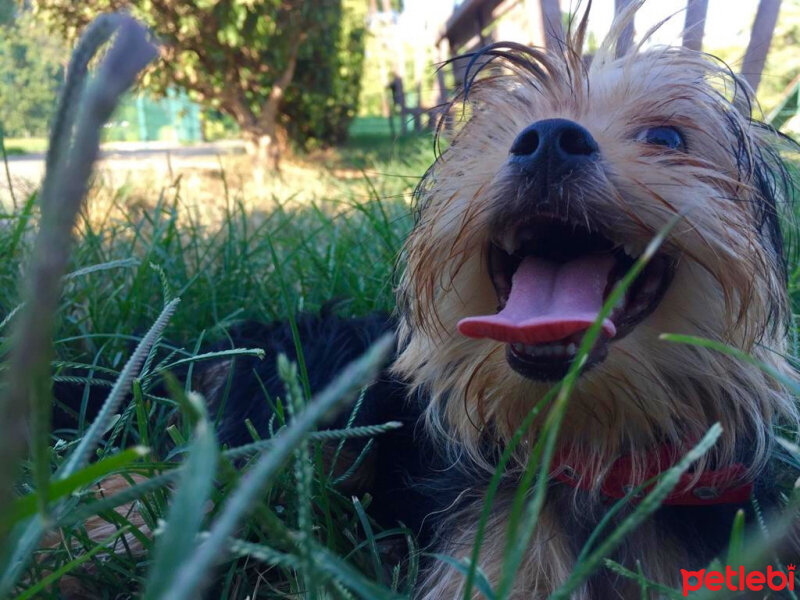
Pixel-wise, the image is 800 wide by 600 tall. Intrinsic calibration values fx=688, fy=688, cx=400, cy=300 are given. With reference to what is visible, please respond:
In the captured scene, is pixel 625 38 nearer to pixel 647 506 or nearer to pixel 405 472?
pixel 405 472

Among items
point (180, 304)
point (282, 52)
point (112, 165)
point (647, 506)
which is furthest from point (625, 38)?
point (282, 52)

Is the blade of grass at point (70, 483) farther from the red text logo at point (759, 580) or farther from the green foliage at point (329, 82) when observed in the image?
the green foliage at point (329, 82)

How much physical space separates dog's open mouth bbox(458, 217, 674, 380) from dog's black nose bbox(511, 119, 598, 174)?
14 cm

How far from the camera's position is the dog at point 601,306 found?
156 cm

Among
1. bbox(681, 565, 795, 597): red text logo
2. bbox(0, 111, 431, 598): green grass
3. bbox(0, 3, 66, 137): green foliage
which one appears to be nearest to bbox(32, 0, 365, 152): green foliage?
bbox(0, 3, 66, 137): green foliage

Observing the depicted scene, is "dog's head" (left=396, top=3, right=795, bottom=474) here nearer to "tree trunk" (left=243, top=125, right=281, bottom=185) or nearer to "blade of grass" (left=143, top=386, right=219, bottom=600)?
"blade of grass" (left=143, top=386, right=219, bottom=600)

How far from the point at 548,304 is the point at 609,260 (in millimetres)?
215

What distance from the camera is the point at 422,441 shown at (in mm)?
2156

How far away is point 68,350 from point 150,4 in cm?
946

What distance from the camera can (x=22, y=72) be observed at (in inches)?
160

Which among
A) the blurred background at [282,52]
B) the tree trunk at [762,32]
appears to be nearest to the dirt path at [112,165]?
the blurred background at [282,52]

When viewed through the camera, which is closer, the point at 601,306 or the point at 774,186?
the point at 601,306

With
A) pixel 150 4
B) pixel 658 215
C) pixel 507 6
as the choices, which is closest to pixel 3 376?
pixel 658 215

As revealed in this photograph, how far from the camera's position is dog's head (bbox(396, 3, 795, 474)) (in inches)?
61.2
